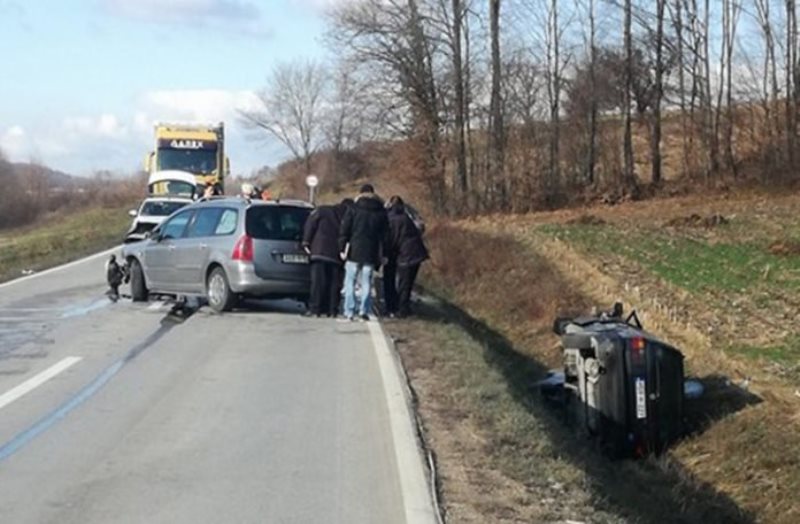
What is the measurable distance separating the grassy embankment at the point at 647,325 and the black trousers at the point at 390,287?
705 millimetres

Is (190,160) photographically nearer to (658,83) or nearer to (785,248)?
(785,248)

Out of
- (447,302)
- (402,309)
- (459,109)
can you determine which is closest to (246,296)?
(402,309)

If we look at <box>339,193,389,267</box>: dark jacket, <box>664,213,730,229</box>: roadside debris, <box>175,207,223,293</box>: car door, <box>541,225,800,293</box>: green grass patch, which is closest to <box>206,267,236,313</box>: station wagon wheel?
<box>175,207,223,293</box>: car door

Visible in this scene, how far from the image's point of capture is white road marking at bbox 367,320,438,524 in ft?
25.0

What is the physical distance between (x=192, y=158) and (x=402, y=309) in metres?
25.5

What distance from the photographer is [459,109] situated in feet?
174

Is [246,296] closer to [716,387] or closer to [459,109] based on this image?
[716,387]

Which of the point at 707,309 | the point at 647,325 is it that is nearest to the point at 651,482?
the point at 647,325

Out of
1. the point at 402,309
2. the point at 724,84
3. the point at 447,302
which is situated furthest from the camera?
the point at 724,84

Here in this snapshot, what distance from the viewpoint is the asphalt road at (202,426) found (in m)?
7.73

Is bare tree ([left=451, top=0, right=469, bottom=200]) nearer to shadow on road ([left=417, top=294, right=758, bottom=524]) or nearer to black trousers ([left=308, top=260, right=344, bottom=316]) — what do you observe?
black trousers ([left=308, top=260, right=344, bottom=316])

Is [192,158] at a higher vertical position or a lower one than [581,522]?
higher

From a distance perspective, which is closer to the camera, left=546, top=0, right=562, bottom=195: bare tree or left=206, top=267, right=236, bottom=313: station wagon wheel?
left=206, top=267, right=236, bottom=313: station wagon wheel

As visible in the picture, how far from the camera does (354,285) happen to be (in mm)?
17781
